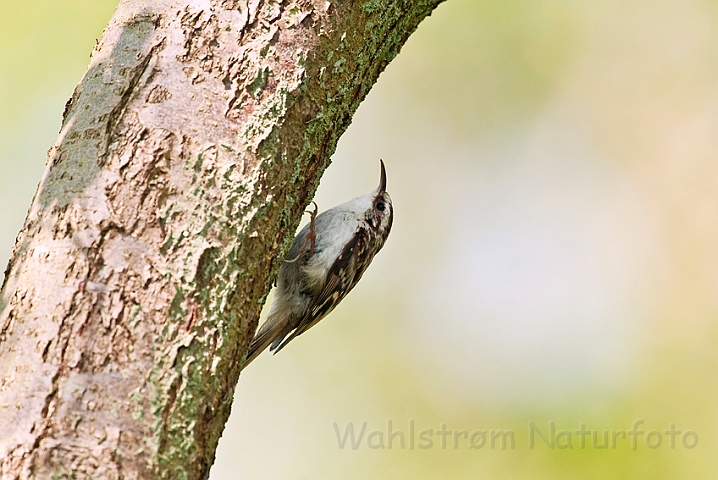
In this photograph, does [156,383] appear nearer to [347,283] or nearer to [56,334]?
[56,334]

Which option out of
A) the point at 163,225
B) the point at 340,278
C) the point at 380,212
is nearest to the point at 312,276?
the point at 340,278

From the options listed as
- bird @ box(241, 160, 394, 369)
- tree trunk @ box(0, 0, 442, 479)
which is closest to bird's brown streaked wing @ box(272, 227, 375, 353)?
bird @ box(241, 160, 394, 369)

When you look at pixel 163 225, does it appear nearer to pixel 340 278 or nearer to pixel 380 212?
pixel 340 278

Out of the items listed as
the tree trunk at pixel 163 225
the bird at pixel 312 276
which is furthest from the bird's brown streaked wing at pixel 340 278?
the tree trunk at pixel 163 225

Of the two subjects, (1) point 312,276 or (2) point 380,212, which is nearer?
(1) point 312,276

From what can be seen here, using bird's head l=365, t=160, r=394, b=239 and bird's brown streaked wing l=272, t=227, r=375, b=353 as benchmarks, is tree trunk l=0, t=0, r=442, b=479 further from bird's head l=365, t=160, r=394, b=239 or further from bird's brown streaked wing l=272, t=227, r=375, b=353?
bird's head l=365, t=160, r=394, b=239

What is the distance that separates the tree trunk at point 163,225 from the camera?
4.55ft

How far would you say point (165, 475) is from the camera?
1417 mm

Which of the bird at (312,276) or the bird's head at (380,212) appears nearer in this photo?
the bird at (312,276)

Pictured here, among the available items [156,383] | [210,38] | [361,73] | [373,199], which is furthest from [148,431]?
[373,199]

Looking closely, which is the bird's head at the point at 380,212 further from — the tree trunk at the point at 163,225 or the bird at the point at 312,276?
the tree trunk at the point at 163,225

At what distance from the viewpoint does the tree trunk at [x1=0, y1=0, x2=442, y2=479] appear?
54.6 inches

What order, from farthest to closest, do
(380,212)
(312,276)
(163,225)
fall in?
1. (380,212)
2. (312,276)
3. (163,225)

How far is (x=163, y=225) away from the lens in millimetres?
1551
